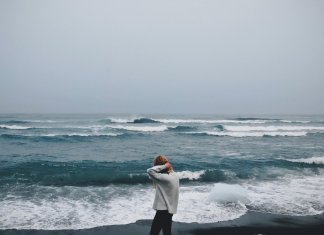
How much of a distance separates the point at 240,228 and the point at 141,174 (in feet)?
19.0

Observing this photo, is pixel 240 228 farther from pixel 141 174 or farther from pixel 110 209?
pixel 141 174

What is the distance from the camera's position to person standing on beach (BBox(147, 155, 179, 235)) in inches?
155

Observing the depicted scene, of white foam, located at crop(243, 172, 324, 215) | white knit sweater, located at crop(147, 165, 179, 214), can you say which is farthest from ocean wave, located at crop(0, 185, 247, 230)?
white knit sweater, located at crop(147, 165, 179, 214)

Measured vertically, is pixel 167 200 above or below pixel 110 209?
above

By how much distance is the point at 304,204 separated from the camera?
8312mm

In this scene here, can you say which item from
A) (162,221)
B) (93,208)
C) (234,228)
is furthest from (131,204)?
(162,221)

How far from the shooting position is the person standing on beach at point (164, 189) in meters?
3.93

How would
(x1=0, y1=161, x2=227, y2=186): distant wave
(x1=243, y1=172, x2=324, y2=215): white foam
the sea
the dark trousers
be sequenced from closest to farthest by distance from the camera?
the dark trousers < the sea < (x1=243, y1=172, x2=324, y2=215): white foam < (x1=0, y1=161, x2=227, y2=186): distant wave

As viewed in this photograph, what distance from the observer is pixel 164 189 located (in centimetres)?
402

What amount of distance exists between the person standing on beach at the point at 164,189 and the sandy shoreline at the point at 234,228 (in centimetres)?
221

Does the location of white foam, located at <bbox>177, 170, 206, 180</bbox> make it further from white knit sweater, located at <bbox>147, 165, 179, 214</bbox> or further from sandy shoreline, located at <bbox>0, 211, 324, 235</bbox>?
white knit sweater, located at <bbox>147, 165, 179, 214</bbox>

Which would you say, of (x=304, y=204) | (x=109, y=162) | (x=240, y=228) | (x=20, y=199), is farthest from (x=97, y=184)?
(x=304, y=204)

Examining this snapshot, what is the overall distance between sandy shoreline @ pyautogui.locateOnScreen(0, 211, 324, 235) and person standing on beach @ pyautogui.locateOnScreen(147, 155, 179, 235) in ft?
7.25

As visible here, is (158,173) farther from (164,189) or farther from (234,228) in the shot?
(234,228)
